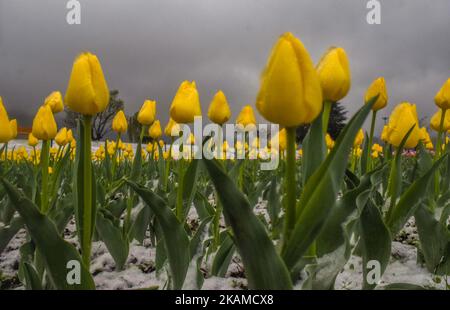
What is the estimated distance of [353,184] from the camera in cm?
159

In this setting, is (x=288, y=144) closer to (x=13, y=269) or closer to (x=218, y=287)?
(x=218, y=287)

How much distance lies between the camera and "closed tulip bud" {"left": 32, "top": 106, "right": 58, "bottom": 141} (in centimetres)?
182

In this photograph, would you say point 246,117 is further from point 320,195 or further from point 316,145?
point 320,195

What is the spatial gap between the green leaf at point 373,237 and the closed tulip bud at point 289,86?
64 cm

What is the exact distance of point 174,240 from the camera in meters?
1.20

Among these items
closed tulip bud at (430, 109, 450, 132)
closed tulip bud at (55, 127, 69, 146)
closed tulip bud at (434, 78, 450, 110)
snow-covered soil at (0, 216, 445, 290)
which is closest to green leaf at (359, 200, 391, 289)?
snow-covered soil at (0, 216, 445, 290)

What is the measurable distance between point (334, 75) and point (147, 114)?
1391mm

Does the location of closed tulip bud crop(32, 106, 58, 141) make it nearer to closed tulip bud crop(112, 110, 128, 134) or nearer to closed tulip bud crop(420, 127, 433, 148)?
closed tulip bud crop(112, 110, 128, 134)

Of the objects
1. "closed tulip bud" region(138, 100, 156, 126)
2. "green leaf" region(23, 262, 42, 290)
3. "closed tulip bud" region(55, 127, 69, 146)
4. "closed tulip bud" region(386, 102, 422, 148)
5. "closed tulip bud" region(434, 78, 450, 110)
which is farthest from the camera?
"closed tulip bud" region(55, 127, 69, 146)

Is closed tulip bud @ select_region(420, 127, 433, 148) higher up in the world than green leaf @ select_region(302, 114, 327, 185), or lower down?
lower down

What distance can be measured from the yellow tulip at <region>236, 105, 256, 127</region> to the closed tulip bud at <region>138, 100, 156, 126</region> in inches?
24.2

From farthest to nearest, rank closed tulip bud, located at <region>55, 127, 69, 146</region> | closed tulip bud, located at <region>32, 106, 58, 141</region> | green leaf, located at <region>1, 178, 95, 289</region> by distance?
closed tulip bud, located at <region>55, 127, 69, 146</region>, closed tulip bud, located at <region>32, 106, 58, 141</region>, green leaf, located at <region>1, 178, 95, 289</region>

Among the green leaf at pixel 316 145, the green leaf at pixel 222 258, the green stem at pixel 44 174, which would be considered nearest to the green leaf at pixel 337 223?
the green leaf at pixel 316 145

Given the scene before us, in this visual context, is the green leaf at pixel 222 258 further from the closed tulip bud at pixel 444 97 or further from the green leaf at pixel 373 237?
the closed tulip bud at pixel 444 97
